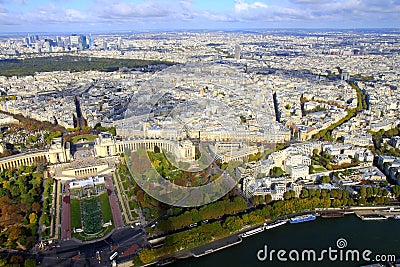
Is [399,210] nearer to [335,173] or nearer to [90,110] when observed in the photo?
[335,173]

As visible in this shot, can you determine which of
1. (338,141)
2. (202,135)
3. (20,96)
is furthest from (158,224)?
(20,96)

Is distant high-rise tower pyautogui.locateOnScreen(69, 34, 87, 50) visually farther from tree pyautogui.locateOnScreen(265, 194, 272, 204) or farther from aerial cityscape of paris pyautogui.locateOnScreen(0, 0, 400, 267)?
tree pyautogui.locateOnScreen(265, 194, 272, 204)

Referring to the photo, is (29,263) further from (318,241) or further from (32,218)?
(318,241)

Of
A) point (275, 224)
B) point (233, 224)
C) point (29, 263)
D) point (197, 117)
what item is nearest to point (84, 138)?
point (197, 117)

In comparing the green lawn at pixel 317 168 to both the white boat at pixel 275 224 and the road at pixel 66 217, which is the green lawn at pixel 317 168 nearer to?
the white boat at pixel 275 224

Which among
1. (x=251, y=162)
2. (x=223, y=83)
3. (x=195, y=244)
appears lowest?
(x=195, y=244)

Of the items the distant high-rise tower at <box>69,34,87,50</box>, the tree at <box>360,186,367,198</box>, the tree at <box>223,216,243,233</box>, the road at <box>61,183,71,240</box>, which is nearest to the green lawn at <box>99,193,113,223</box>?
the road at <box>61,183,71,240</box>
